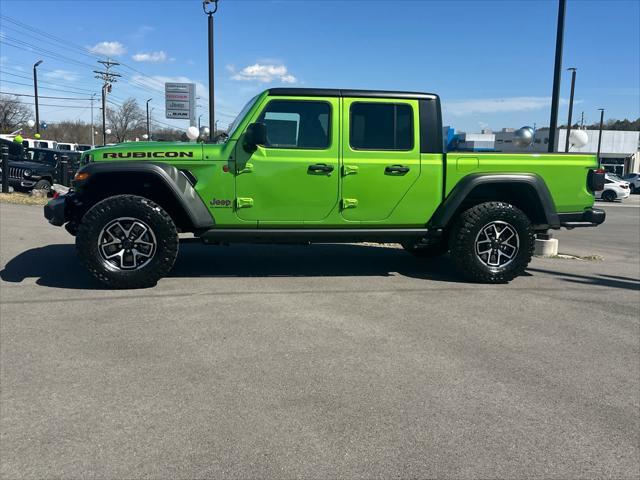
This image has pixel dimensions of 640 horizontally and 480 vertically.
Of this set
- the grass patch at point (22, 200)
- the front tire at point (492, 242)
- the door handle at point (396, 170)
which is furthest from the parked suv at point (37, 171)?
the front tire at point (492, 242)

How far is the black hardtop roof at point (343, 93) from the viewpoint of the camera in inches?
222

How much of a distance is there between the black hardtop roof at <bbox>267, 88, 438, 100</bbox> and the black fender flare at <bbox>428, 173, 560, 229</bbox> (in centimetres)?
107

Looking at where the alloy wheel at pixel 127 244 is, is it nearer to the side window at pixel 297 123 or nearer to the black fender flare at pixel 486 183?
the side window at pixel 297 123

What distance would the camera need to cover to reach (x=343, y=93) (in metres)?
5.73

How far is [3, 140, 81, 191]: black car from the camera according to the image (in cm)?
1603

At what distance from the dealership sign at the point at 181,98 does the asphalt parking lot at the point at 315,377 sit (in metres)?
28.6

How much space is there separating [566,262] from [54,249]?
7.52 meters

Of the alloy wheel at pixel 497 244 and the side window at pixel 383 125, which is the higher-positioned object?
the side window at pixel 383 125

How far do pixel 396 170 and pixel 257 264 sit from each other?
7.58 ft

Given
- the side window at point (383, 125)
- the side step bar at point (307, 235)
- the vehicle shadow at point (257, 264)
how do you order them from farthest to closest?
the vehicle shadow at point (257, 264) < the side window at point (383, 125) < the side step bar at point (307, 235)

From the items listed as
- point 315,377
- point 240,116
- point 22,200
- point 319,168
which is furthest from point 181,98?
point 315,377

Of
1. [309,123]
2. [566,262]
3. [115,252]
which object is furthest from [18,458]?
[566,262]

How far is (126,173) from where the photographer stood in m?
5.36

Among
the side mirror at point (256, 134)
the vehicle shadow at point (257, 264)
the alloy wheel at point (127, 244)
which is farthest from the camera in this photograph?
the vehicle shadow at point (257, 264)
